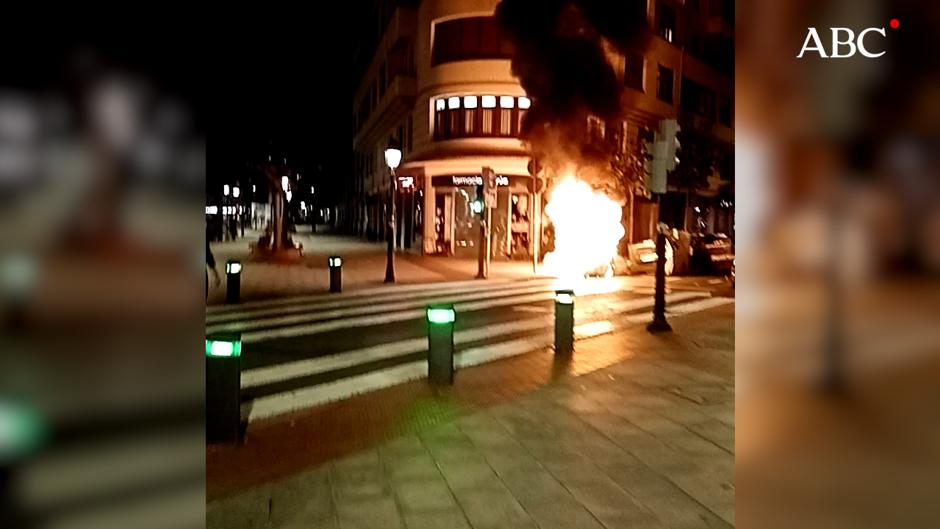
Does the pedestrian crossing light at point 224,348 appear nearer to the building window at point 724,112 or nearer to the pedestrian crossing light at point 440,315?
the pedestrian crossing light at point 440,315

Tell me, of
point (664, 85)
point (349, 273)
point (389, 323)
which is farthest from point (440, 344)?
point (664, 85)

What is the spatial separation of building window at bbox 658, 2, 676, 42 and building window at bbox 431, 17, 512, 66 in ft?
36.1

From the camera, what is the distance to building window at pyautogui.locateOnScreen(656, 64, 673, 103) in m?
38.6

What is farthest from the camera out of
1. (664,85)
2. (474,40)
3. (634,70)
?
(664,85)

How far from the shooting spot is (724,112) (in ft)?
155

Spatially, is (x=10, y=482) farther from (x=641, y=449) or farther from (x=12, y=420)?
(x=641, y=449)

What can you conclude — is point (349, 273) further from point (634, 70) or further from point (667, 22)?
point (667, 22)

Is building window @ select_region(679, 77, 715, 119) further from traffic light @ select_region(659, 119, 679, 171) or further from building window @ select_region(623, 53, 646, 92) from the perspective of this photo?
traffic light @ select_region(659, 119, 679, 171)

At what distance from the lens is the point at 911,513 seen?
13.6 feet

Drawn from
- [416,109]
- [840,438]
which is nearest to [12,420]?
[840,438]

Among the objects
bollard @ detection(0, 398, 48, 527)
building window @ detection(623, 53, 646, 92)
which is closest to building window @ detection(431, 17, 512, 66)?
building window @ detection(623, 53, 646, 92)

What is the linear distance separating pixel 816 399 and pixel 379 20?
153 ft

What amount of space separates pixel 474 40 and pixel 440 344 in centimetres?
2508

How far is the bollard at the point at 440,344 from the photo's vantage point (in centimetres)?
828
